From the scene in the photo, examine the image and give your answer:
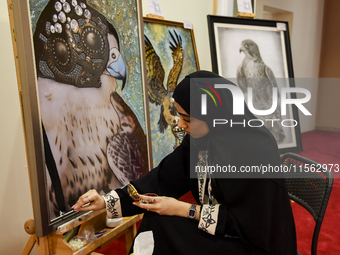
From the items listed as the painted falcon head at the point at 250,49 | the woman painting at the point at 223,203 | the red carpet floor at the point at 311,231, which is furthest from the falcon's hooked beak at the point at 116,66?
the painted falcon head at the point at 250,49

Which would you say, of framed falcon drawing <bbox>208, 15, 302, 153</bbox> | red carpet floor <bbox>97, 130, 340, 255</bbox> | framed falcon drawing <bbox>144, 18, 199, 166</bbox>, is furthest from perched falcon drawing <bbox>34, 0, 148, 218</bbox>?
framed falcon drawing <bbox>208, 15, 302, 153</bbox>

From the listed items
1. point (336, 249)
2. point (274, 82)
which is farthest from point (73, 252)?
point (274, 82)

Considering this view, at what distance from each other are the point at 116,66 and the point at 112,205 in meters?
0.61

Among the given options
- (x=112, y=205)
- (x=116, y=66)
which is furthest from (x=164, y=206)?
(x=116, y=66)

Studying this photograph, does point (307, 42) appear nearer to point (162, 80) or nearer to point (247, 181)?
point (162, 80)

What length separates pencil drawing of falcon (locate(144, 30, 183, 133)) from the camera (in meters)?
1.87

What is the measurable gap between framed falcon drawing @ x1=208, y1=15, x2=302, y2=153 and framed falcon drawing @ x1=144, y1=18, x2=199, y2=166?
0.35m

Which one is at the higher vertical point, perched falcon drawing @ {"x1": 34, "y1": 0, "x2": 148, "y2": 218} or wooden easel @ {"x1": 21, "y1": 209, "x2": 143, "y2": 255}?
perched falcon drawing @ {"x1": 34, "y1": 0, "x2": 148, "y2": 218}

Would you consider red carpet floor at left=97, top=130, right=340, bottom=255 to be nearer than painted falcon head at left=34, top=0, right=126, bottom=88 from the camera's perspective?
No

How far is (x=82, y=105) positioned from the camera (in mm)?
1149

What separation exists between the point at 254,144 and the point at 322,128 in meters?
5.55

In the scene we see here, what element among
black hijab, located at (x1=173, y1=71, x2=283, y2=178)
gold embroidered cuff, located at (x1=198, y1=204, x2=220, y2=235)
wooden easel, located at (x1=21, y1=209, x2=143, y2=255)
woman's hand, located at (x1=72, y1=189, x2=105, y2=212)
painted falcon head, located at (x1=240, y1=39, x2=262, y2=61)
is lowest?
wooden easel, located at (x1=21, y1=209, x2=143, y2=255)

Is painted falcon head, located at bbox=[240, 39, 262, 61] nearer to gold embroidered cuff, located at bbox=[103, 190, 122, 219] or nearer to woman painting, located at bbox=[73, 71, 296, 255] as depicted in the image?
woman painting, located at bbox=[73, 71, 296, 255]

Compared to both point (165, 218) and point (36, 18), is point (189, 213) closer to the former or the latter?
point (165, 218)
